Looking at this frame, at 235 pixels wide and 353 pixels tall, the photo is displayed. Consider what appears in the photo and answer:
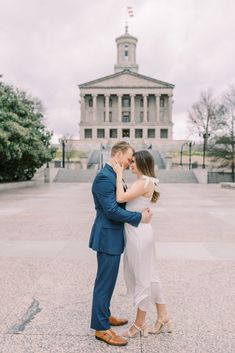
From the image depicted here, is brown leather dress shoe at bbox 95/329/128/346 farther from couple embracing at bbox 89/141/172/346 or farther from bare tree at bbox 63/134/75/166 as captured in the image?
bare tree at bbox 63/134/75/166

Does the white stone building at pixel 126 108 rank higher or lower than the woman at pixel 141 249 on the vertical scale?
higher

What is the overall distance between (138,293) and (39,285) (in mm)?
2354

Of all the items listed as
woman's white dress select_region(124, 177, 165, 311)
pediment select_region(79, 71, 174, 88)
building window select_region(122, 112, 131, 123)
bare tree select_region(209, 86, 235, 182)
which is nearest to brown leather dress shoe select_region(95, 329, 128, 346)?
woman's white dress select_region(124, 177, 165, 311)

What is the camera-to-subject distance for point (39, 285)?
6.14m

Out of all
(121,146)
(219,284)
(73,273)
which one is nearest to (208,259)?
(219,284)

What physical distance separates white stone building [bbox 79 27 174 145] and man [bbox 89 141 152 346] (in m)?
94.5

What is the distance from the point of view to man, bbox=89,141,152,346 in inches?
160

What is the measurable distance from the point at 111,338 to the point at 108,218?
3.93ft

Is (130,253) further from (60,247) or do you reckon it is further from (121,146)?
(60,247)

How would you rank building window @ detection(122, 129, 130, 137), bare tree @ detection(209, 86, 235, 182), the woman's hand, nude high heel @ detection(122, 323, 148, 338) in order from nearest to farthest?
1. the woman's hand
2. nude high heel @ detection(122, 323, 148, 338)
3. bare tree @ detection(209, 86, 235, 182)
4. building window @ detection(122, 129, 130, 137)

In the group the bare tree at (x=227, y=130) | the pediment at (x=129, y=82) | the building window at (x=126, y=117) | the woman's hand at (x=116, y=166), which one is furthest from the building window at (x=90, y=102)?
the woman's hand at (x=116, y=166)

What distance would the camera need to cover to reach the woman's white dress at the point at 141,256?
4184 millimetres

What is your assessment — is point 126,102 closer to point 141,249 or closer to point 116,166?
point 116,166

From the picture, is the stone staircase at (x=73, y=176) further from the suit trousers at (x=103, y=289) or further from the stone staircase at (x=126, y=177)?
the suit trousers at (x=103, y=289)
